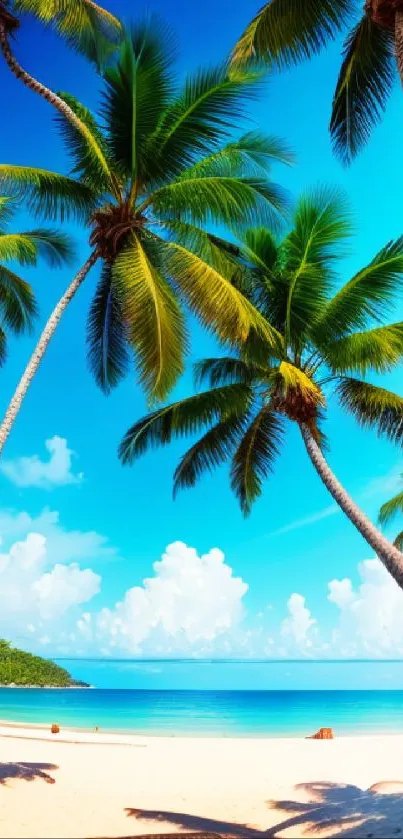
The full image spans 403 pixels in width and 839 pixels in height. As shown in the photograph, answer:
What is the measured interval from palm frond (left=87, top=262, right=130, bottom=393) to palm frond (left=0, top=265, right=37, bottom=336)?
1494mm

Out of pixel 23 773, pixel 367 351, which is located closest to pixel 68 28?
pixel 367 351

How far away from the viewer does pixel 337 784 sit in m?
9.70

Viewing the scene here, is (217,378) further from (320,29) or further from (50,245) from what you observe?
(320,29)

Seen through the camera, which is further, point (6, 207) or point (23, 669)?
point (23, 669)

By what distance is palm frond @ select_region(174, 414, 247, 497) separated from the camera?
13641mm

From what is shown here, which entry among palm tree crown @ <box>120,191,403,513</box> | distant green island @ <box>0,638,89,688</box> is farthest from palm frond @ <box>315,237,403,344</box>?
distant green island @ <box>0,638,89,688</box>

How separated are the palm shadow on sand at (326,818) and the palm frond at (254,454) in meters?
6.38

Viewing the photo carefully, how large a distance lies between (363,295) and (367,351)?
0.97m

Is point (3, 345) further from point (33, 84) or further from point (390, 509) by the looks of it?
point (390, 509)

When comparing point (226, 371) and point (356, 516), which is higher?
point (226, 371)

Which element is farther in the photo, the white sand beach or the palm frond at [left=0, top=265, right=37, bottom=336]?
the palm frond at [left=0, top=265, right=37, bottom=336]

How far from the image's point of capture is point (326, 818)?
7.33 metres

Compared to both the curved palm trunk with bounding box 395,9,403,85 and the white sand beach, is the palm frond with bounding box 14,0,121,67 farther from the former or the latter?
the white sand beach

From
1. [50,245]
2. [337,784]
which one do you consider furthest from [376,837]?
[50,245]
